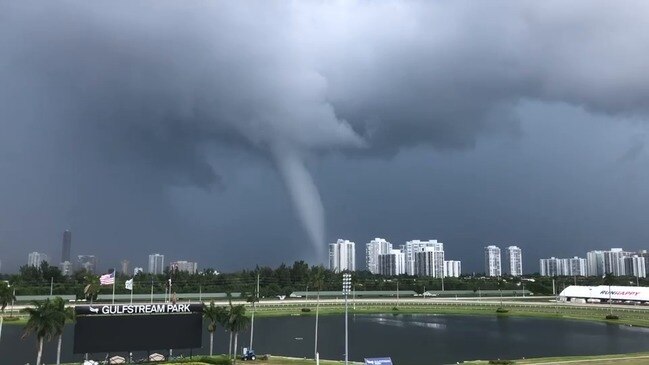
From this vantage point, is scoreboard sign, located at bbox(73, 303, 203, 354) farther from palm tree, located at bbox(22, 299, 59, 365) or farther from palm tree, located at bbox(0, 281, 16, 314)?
palm tree, located at bbox(0, 281, 16, 314)

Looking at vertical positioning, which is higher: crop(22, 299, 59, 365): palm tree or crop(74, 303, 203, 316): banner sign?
crop(74, 303, 203, 316): banner sign

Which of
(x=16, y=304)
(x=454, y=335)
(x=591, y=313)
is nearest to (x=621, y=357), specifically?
(x=454, y=335)

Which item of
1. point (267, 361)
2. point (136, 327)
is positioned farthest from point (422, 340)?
point (136, 327)

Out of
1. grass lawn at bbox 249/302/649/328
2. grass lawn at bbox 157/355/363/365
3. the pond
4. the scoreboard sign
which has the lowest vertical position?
the pond

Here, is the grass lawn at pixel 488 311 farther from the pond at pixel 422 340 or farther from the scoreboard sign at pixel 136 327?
the scoreboard sign at pixel 136 327

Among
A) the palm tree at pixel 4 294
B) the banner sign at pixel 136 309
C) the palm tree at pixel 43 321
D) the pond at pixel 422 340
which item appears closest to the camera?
the palm tree at pixel 43 321

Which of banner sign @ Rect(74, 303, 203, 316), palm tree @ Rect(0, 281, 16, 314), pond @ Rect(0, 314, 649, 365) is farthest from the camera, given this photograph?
palm tree @ Rect(0, 281, 16, 314)

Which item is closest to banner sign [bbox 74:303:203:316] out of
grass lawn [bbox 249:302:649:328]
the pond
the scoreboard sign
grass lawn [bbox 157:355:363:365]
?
the scoreboard sign

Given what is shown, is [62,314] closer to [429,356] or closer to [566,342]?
[429,356]

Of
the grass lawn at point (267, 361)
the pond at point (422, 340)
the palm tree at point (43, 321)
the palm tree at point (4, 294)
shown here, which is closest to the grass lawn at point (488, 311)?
the pond at point (422, 340)
